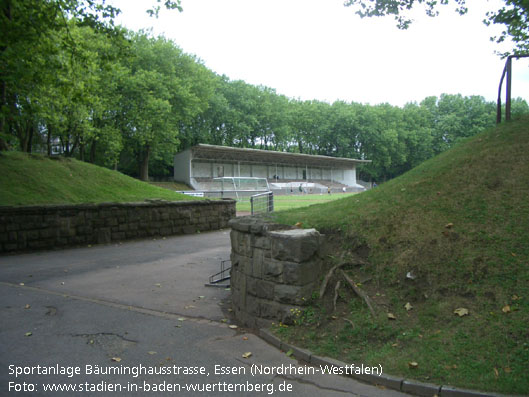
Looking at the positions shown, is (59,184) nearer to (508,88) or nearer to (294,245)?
(294,245)

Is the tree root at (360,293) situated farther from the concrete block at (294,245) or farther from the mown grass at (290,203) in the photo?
the mown grass at (290,203)

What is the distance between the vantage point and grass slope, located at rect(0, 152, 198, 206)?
524 inches

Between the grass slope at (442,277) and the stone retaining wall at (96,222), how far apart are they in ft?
30.6

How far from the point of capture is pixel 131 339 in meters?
4.95

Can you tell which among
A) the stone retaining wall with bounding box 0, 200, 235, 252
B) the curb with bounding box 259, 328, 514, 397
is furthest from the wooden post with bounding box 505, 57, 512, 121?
the stone retaining wall with bounding box 0, 200, 235, 252

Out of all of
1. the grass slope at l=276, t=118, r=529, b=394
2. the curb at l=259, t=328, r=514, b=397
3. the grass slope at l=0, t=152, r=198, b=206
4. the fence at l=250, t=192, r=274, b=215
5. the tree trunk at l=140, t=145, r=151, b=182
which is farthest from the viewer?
the tree trunk at l=140, t=145, r=151, b=182

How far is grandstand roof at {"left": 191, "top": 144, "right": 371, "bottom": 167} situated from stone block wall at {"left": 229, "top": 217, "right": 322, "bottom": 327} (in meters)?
43.0

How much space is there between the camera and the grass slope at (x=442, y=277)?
12.2ft

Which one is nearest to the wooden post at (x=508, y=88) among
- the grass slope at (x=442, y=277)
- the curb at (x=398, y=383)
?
the grass slope at (x=442, y=277)

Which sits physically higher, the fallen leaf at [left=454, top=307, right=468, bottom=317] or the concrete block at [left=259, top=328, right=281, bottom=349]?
the fallen leaf at [left=454, top=307, right=468, bottom=317]

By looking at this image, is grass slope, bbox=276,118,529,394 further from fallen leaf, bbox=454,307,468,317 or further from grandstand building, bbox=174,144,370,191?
grandstand building, bbox=174,144,370,191

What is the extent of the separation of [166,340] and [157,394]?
1.35m

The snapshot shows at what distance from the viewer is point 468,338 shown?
3873 mm

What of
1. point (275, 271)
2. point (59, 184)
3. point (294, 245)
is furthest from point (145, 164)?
point (294, 245)
